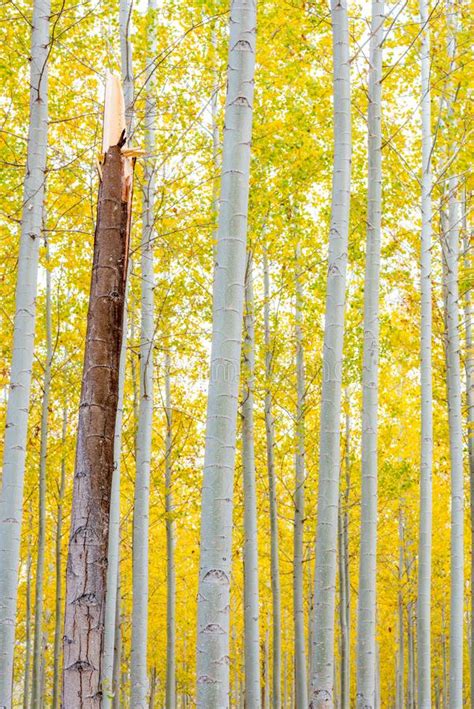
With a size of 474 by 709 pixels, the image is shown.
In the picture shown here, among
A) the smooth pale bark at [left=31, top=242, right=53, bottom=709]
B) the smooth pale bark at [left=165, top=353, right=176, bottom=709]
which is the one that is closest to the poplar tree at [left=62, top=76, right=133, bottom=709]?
the smooth pale bark at [left=31, top=242, right=53, bottom=709]

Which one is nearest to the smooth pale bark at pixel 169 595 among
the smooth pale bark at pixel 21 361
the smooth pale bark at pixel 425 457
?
the smooth pale bark at pixel 425 457

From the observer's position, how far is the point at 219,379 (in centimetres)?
368

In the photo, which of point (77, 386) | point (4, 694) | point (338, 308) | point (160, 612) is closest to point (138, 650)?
point (4, 694)

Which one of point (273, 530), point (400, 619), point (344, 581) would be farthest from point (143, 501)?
point (400, 619)

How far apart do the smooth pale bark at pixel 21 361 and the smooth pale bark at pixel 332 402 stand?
6.26ft

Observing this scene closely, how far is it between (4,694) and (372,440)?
130 inches

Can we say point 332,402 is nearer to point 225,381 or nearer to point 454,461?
point 225,381

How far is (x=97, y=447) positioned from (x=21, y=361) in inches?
91.3

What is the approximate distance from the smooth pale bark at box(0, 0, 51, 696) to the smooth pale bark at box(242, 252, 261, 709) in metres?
3.90

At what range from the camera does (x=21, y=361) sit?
537 centimetres

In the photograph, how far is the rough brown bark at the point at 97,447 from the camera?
2.99 metres

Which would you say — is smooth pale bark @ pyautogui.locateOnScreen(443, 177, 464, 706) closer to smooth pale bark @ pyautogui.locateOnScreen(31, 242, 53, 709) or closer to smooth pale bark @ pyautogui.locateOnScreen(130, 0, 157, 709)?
smooth pale bark @ pyautogui.locateOnScreen(130, 0, 157, 709)

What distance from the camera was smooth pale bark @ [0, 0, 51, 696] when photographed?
508cm

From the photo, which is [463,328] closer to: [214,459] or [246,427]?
[246,427]
